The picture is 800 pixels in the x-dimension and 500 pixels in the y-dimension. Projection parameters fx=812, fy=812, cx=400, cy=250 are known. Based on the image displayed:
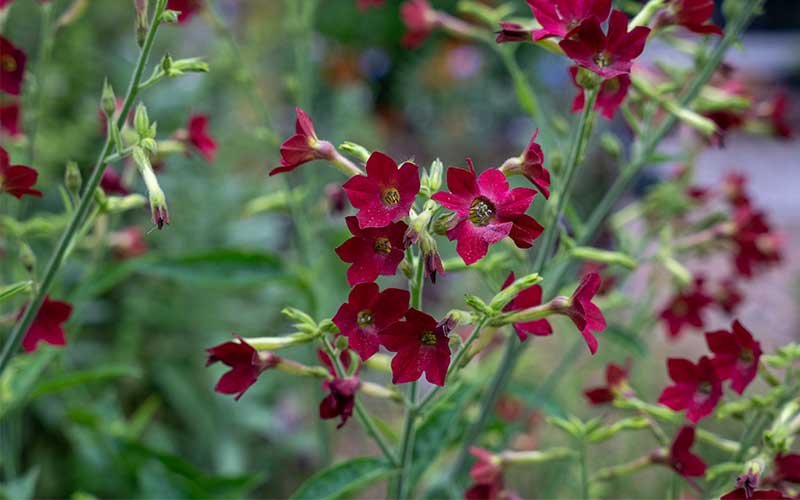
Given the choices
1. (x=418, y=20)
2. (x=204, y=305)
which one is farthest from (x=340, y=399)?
(x=204, y=305)

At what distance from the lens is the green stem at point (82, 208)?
944 millimetres

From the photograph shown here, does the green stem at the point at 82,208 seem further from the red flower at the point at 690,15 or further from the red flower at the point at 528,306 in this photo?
the red flower at the point at 690,15

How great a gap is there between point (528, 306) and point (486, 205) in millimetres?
199

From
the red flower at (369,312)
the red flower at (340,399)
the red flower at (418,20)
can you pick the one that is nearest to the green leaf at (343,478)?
the red flower at (340,399)

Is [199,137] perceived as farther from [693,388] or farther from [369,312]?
[693,388]

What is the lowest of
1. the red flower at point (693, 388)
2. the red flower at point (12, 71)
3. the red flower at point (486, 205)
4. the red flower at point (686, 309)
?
the red flower at point (686, 309)

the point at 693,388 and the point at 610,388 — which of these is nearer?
the point at 693,388

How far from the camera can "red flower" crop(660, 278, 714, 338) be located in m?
1.58

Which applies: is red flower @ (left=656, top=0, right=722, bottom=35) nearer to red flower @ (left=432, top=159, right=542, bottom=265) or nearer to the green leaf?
red flower @ (left=432, top=159, right=542, bottom=265)

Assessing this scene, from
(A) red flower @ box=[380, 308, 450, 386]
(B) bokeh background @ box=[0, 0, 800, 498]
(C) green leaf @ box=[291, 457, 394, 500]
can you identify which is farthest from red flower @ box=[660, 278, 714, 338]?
(A) red flower @ box=[380, 308, 450, 386]

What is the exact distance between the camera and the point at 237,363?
3.14ft

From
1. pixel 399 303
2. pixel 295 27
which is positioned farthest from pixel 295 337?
pixel 295 27

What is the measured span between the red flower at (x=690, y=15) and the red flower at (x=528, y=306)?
421 mm

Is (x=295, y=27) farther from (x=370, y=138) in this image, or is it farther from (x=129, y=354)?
(x=370, y=138)
